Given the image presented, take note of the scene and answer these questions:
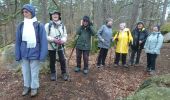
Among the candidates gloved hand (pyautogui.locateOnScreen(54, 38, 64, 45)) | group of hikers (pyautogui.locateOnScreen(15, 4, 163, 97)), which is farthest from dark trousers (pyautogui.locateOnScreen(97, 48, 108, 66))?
gloved hand (pyautogui.locateOnScreen(54, 38, 64, 45))

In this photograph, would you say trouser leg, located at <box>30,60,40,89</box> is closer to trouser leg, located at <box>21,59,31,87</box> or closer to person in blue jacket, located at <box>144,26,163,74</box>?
trouser leg, located at <box>21,59,31,87</box>

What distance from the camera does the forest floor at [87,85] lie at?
730 centimetres

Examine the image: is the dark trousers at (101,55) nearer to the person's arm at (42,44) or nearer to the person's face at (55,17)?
the person's face at (55,17)

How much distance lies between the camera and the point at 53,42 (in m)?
7.75

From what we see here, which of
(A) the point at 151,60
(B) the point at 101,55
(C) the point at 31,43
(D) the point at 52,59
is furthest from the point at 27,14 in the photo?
(A) the point at 151,60

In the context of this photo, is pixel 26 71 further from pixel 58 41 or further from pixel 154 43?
pixel 154 43

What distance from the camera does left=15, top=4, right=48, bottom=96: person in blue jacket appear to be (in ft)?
22.0

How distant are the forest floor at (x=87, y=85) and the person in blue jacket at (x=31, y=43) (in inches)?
26.5

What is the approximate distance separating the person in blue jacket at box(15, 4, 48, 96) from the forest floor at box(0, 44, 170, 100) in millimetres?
673

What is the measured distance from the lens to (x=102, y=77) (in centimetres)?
941

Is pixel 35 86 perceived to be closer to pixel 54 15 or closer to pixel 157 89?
pixel 54 15

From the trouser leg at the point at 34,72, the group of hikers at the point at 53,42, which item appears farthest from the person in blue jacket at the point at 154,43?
the trouser leg at the point at 34,72

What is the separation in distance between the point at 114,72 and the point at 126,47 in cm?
102

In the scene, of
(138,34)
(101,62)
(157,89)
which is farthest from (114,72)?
(157,89)
